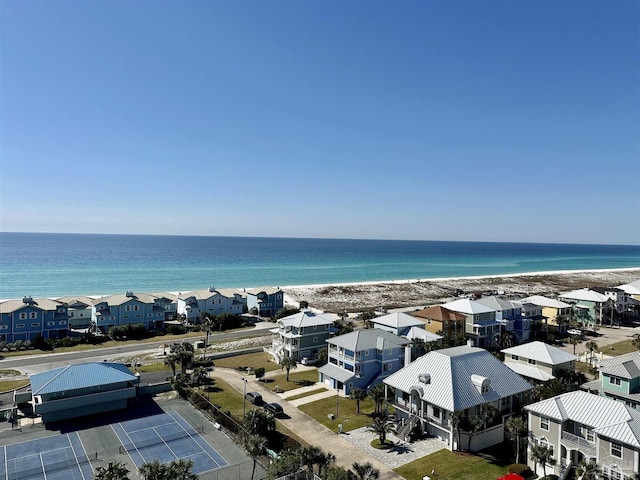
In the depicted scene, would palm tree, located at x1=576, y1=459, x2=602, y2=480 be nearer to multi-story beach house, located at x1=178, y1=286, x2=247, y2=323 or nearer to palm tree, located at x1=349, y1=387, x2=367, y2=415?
palm tree, located at x1=349, y1=387, x2=367, y2=415

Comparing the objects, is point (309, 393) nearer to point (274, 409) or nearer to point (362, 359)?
point (274, 409)

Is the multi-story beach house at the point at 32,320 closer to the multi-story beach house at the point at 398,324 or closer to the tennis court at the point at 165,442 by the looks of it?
the tennis court at the point at 165,442

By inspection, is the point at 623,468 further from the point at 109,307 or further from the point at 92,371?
the point at 109,307

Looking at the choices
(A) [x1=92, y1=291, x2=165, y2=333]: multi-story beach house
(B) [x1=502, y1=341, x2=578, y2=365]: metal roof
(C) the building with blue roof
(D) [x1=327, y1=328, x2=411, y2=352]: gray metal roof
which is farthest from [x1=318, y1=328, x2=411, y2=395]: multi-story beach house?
(A) [x1=92, y1=291, x2=165, y2=333]: multi-story beach house

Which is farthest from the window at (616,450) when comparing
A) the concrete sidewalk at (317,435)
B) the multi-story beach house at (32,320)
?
the multi-story beach house at (32,320)

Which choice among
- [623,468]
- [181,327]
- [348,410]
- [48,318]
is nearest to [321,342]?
[348,410]
